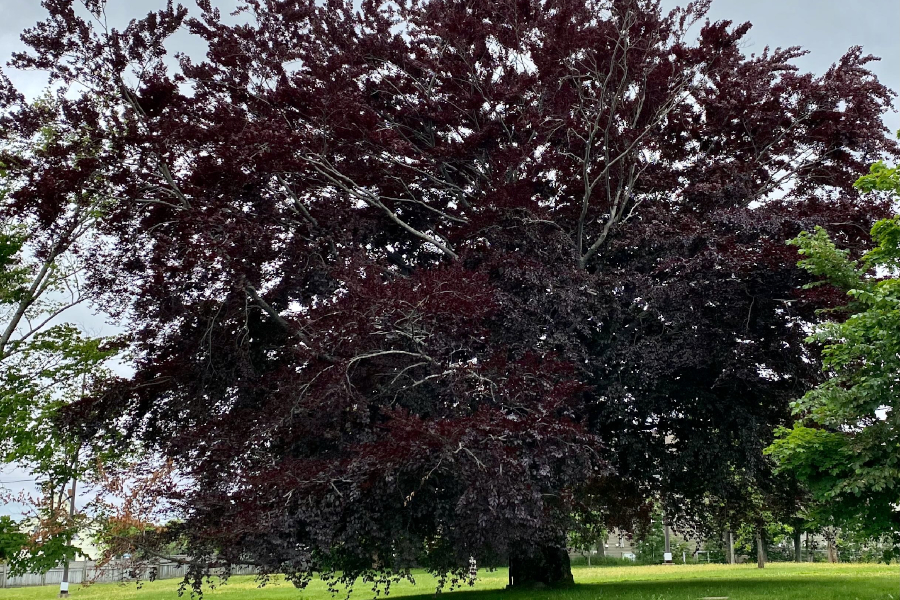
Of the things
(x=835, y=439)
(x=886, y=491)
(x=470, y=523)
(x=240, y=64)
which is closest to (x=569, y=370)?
(x=470, y=523)

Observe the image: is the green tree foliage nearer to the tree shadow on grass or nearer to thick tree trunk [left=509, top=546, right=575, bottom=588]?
the tree shadow on grass

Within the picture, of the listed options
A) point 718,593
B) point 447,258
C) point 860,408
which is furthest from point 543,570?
point 860,408

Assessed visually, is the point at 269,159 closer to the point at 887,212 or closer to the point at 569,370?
the point at 569,370

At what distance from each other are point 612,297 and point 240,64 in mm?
6942

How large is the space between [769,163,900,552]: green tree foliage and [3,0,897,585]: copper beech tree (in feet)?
4.23

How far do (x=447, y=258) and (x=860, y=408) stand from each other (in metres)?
6.79

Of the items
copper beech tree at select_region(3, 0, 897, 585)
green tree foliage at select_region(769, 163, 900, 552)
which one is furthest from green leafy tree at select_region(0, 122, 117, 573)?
green tree foliage at select_region(769, 163, 900, 552)

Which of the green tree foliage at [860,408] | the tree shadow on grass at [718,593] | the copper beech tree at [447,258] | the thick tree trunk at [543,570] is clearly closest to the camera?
the green tree foliage at [860,408]

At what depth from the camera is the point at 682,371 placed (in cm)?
1154

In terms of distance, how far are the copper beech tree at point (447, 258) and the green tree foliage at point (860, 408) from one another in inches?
50.7

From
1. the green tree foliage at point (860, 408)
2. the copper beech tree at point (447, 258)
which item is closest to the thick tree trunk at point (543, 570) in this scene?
the copper beech tree at point (447, 258)

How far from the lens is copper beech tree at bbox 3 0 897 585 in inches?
364

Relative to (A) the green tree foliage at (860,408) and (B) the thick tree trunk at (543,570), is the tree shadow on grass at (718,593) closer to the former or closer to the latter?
(B) the thick tree trunk at (543,570)

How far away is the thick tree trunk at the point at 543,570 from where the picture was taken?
12766 mm
